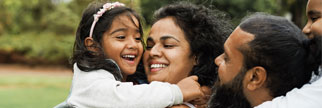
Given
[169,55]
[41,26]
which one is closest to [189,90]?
[169,55]

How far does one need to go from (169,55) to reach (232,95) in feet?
2.14

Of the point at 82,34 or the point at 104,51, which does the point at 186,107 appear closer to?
the point at 104,51

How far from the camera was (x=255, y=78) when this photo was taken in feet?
6.42

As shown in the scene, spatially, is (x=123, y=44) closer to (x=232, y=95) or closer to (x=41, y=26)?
(x=232, y=95)

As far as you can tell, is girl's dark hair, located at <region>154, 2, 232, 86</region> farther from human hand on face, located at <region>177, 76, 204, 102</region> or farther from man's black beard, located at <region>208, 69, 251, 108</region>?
man's black beard, located at <region>208, 69, 251, 108</region>

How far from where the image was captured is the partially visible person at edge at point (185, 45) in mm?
2604

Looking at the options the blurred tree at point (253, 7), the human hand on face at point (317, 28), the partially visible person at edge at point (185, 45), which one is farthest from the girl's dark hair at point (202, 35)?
the blurred tree at point (253, 7)

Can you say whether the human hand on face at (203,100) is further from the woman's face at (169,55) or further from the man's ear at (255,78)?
the man's ear at (255,78)

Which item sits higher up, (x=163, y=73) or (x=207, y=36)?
(x=207, y=36)

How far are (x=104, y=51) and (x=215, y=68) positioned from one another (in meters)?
0.87

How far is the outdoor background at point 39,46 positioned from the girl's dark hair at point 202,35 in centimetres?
745

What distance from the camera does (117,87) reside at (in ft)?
7.66

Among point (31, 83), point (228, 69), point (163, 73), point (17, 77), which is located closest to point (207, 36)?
point (163, 73)

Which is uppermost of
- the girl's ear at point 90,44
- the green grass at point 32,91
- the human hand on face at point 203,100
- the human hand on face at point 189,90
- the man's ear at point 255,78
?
the girl's ear at point 90,44
